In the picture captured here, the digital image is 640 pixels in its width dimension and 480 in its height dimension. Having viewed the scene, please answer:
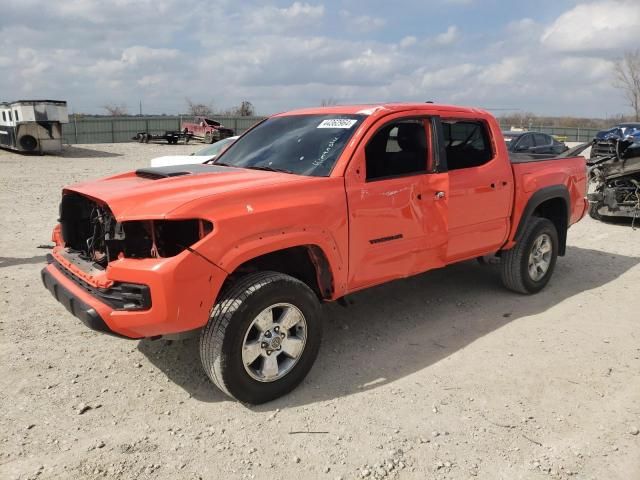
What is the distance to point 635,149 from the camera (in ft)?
31.0

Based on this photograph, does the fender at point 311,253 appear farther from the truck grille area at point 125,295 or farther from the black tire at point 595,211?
the black tire at point 595,211

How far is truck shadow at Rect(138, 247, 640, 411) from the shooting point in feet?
12.6

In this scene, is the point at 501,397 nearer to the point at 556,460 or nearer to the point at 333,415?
the point at 556,460

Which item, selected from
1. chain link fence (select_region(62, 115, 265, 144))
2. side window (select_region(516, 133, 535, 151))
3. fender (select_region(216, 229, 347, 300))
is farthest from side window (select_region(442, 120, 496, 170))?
chain link fence (select_region(62, 115, 265, 144))

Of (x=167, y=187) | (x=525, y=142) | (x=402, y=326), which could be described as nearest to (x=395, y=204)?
(x=402, y=326)

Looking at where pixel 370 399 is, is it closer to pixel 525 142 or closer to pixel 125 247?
pixel 125 247

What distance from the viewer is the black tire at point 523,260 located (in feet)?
17.8

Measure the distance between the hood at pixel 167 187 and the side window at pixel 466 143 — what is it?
159 centimetres

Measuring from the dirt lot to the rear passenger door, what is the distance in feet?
2.48

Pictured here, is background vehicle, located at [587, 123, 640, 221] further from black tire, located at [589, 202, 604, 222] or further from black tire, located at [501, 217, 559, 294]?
black tire, located at [501, 217, 559, 294]

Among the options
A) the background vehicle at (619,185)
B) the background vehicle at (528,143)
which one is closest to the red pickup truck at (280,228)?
the background vehicle at (619,185)

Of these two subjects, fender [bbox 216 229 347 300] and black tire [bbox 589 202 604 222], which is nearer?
fender [bbox 216 229 347 300]

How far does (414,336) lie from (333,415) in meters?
1.44

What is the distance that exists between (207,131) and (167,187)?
29.8m
